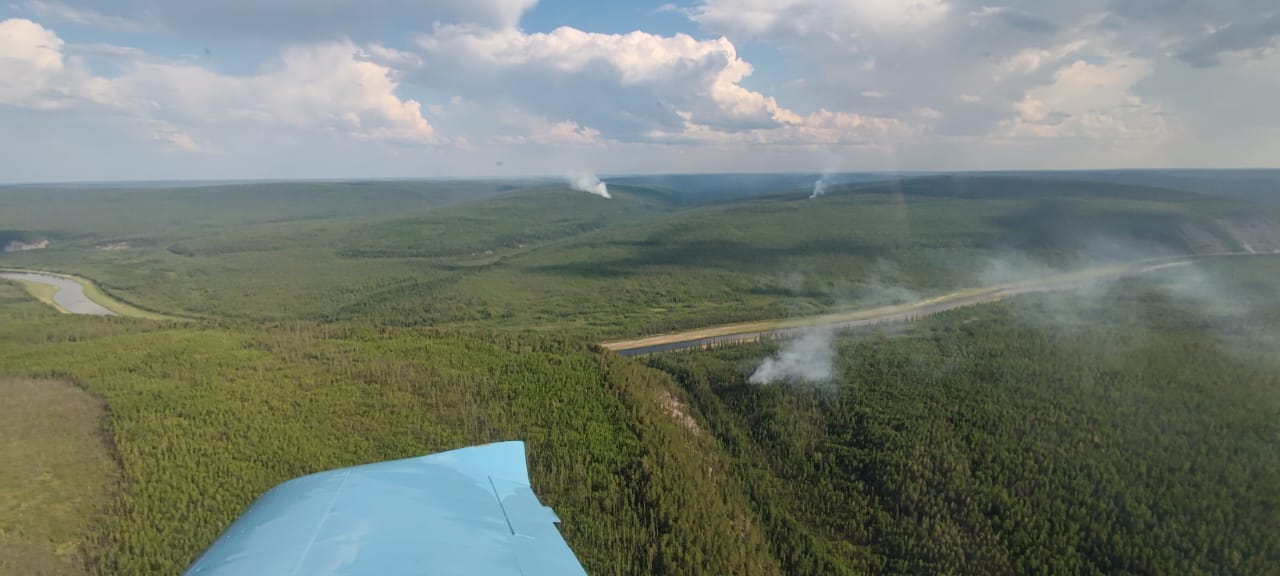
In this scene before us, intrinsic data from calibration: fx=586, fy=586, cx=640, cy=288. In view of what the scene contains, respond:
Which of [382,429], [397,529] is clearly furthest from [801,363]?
[397,529]

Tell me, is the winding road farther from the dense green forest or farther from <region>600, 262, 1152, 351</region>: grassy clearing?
the dense green forest

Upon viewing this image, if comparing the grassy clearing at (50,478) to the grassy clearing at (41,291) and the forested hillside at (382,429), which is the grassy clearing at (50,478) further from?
the grassy clearing at (41,291)

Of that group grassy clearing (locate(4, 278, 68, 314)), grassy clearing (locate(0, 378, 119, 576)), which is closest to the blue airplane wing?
grassy clearing (locate(0, 378, 119, 576))

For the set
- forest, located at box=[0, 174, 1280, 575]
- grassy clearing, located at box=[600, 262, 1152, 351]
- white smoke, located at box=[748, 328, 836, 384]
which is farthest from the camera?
grassy clearing, located at box=[600, 262, 1152, 351]

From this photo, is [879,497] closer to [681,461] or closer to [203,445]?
[681,461]

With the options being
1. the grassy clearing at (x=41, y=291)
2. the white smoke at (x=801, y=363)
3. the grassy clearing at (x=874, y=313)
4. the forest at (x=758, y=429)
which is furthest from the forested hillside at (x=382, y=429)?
the grassy clearing at (x=41, y=291)
